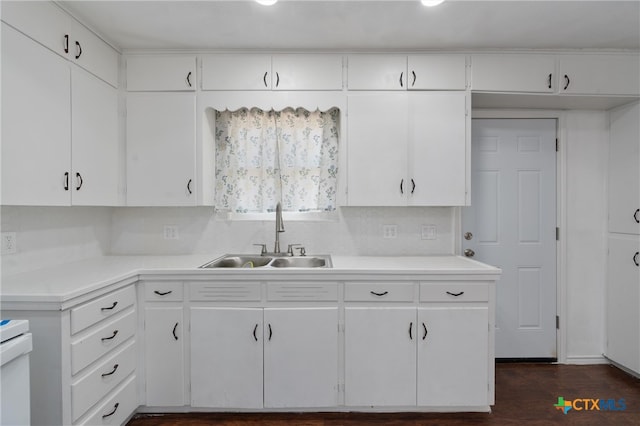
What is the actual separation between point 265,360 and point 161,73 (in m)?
2.15

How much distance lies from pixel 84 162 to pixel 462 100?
2.60 meters

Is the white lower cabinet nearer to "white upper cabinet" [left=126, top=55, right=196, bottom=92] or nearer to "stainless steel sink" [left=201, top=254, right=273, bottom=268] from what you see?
"stainless steel sink" [left=201, top=254, right=273, bottom=268]

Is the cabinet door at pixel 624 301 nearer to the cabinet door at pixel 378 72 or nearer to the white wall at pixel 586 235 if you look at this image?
the white wall at pixel 586 235

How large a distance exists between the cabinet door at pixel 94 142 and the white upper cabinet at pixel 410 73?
1.72 metres

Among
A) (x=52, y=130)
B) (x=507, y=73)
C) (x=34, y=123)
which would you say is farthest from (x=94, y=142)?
(x=507, y=73)

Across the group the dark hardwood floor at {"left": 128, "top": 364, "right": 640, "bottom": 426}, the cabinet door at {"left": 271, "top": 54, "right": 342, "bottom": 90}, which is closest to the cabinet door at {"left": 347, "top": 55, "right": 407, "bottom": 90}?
the cabinet door at {"left": 271, "top": 54, "right": 342, "bottom": 90}

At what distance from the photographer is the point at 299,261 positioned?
99.6 inches

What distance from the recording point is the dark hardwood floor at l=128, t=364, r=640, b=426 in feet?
6.69

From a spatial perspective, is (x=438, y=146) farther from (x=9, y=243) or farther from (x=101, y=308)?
(x=9, y=243)

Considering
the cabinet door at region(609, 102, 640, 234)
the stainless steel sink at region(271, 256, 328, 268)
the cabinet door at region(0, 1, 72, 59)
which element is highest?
the cabinet door at region(0, 1, 72, 59)

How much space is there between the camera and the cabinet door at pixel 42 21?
1574 mm

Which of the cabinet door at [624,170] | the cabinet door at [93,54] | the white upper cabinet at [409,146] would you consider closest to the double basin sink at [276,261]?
the white upper cabinet at [409,146]

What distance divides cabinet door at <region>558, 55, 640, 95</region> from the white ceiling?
8cm

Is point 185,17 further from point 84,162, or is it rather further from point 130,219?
point 130,219
